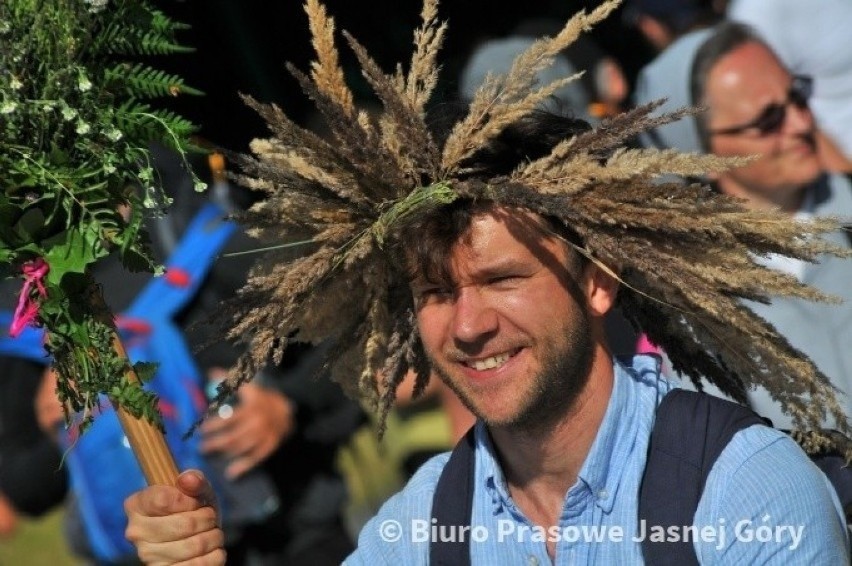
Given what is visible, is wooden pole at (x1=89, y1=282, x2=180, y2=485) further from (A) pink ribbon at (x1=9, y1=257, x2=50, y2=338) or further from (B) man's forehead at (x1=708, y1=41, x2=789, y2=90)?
(B) man's forehead at (x1=708, y1=41, x2=789, y2=90)

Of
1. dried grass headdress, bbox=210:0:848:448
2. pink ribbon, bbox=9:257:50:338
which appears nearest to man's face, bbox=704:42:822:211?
dried grass headdress, bbox=210:0:848:448

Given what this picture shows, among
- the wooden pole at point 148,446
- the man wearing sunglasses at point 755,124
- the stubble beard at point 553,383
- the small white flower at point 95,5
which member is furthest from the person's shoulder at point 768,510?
the man wearing sunglasses at point 755,124

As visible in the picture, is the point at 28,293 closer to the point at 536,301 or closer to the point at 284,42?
the point at 536,301

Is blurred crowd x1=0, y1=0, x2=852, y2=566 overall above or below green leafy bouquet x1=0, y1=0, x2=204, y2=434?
below

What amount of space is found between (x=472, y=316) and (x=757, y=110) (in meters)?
2.09

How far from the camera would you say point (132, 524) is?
2.59 m

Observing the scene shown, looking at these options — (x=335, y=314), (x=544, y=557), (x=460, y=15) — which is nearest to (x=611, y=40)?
(x=460, y=15)

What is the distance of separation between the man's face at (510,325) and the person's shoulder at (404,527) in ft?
0.78

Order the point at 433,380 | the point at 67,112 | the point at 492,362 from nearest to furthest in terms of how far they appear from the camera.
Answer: the point at 67,112 → the point at 492,362 → the point at 433,380

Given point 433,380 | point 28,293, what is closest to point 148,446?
point 28,293

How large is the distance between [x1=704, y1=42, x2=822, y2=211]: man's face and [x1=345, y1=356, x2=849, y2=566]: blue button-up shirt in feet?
5.70

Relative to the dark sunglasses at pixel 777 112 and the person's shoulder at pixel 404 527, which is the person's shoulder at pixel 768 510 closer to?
the person's shoulder at pixel 404 527

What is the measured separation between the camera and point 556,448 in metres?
2.74

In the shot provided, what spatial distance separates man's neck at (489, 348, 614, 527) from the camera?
8.96 ft
